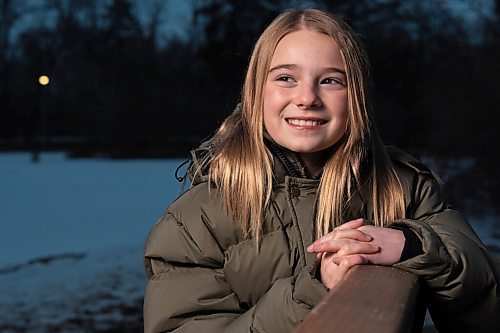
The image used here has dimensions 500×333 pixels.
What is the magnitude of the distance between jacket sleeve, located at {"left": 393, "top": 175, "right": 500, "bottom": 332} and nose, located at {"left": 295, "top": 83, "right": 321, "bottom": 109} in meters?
0.45

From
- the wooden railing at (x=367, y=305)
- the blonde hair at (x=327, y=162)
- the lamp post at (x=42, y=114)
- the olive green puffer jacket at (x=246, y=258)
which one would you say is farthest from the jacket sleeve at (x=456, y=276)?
the lamp post at (x=42, y=114)

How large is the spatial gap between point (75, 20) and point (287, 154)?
50359 millimetres

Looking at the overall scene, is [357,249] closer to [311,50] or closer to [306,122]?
[306,122]

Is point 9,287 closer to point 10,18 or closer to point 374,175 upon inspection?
point 374,175

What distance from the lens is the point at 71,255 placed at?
11156 millimetres

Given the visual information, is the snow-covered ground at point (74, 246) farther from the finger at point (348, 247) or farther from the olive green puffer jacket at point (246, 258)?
the finger at point (348, 247)

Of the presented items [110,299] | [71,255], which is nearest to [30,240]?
[71,255]

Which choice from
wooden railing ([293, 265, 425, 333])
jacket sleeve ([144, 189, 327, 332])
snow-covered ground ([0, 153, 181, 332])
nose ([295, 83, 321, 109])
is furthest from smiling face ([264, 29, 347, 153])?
snow-covered ground ([0, 153, 181, 332])

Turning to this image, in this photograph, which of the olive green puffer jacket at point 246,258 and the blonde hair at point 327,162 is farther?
the blonde hair at point 327,162

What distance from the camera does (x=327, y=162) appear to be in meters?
2.09

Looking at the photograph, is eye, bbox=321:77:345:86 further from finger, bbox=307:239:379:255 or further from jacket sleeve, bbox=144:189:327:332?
finger, bbox=307:239:379:255

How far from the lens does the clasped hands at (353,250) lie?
1.50 metres

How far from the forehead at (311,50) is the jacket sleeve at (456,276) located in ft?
1.73

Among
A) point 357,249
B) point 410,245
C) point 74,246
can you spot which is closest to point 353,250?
point 357,249
